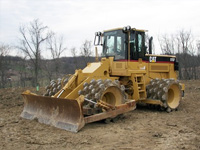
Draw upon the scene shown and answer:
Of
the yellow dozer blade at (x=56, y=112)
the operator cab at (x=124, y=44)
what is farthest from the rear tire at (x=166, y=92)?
the yellow dozer blade at (x=56, y=112)

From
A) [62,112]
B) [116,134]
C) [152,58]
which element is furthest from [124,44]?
[116,134]

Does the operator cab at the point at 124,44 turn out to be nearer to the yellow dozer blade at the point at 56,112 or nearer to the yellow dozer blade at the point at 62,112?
the yellow dozer blade at the point at 62,112

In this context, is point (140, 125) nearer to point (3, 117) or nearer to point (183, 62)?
point (3, 117)

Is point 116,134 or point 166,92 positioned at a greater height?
point 166,92

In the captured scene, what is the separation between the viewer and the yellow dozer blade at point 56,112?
622 centimetres

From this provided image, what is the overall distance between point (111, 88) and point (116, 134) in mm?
1605

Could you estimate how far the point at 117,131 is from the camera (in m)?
6.23

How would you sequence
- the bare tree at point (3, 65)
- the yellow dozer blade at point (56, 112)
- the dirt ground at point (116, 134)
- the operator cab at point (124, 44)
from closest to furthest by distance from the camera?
1. the dirt ground at point (116, 134)
2. the yellow dozer blade at point (56, 112)
3. the operator cab at point (124, 44)
4. the bare tree at point (3, 65)

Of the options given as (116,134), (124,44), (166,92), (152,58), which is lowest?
(116,134)

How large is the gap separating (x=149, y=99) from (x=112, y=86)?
230 cm

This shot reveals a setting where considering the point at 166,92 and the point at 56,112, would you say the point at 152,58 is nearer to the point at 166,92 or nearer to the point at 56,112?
the point at 166,92

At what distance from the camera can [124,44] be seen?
8633 mm

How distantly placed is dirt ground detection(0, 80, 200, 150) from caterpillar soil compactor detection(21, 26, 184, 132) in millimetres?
349

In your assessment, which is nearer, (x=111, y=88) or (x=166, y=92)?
(x=111, y=88)
